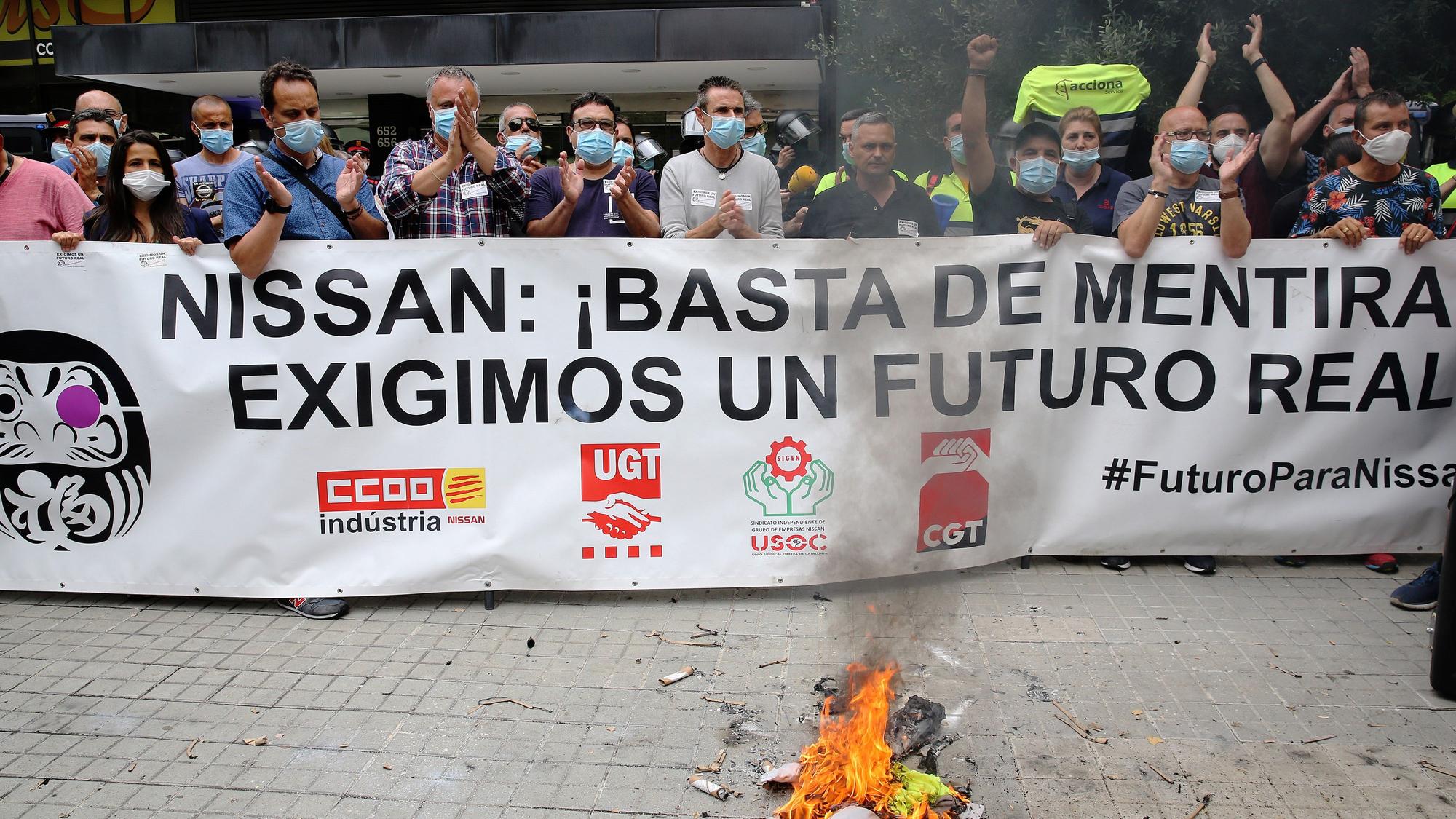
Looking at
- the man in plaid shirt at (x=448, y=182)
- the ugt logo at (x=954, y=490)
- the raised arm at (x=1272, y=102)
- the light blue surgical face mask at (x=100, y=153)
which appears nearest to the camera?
the ugt logo at (x=954, y=490)

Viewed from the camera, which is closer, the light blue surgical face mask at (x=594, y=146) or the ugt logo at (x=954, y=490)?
the ugt logo at (x=954, y=490)

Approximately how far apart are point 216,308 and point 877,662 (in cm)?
320

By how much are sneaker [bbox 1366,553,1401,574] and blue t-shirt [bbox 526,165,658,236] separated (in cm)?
398

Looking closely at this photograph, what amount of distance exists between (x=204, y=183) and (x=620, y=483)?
297cm

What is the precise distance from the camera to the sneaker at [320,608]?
15.3 feet

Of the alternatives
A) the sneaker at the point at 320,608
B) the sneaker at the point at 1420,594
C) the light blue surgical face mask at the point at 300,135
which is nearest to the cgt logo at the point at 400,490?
the sneaker at the point at 320,608

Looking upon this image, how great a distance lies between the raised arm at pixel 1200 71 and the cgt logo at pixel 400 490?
13.7 feet

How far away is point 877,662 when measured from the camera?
12.1ft

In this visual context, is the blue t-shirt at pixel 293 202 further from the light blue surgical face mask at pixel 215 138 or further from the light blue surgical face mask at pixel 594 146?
the light blue surgical face mask at pixel 594 146

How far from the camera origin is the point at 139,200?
197 inches

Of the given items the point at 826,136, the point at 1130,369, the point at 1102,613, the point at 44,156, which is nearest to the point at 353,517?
the point at 1102,613

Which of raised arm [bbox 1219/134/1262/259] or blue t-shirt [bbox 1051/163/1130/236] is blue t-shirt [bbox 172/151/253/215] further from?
raised arm [bbox 1219/134/1262/259]

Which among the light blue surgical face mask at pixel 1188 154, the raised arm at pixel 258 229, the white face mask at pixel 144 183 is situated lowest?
the raised arm at pixel 258 229

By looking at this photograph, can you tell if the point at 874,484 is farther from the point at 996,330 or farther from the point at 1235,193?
the point at 1235,193
